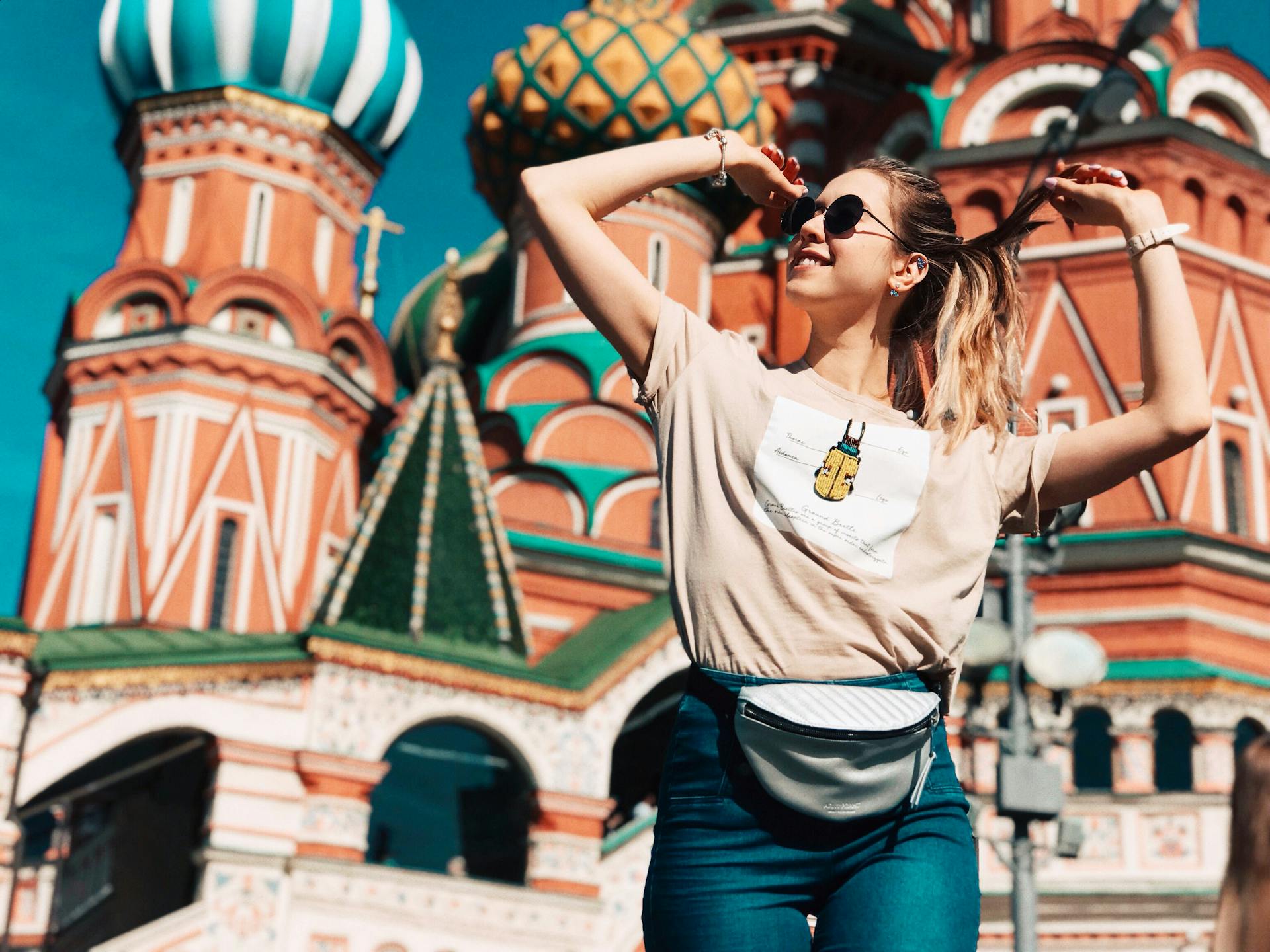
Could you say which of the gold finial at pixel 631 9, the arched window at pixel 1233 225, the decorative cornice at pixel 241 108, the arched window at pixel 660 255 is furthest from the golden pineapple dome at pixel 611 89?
the arched window at pixel 1233 225

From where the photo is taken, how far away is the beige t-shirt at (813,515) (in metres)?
2.31

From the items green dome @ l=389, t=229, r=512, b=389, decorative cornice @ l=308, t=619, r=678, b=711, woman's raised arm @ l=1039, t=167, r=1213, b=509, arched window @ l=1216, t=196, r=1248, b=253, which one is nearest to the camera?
woman's raised arm @ l=1039, t=167, r=1213, b=509

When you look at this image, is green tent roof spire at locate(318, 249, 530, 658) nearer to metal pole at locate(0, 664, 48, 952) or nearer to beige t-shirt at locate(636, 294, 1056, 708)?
metal pole at locate(0, 664, 48, 952)

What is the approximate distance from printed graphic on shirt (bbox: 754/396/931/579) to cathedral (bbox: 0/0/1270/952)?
6.68 meters

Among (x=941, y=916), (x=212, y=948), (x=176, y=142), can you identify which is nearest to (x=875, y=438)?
(x=941, y=916)

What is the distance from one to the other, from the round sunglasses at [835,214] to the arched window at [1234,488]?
15452mm

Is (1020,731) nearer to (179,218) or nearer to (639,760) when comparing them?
(639,760)

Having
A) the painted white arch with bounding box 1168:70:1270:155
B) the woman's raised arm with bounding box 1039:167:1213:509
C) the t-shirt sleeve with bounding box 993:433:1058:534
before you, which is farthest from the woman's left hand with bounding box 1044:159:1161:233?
the painted white arch with bounding box 1168:70:1270:155

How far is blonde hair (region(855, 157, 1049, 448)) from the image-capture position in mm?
2502

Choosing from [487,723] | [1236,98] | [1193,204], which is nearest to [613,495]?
[487,723]

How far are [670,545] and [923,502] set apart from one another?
35 centimetres

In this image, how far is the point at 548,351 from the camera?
19.8 metres

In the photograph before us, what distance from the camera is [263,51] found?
19.3 meters

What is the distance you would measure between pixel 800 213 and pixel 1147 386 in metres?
0.54
